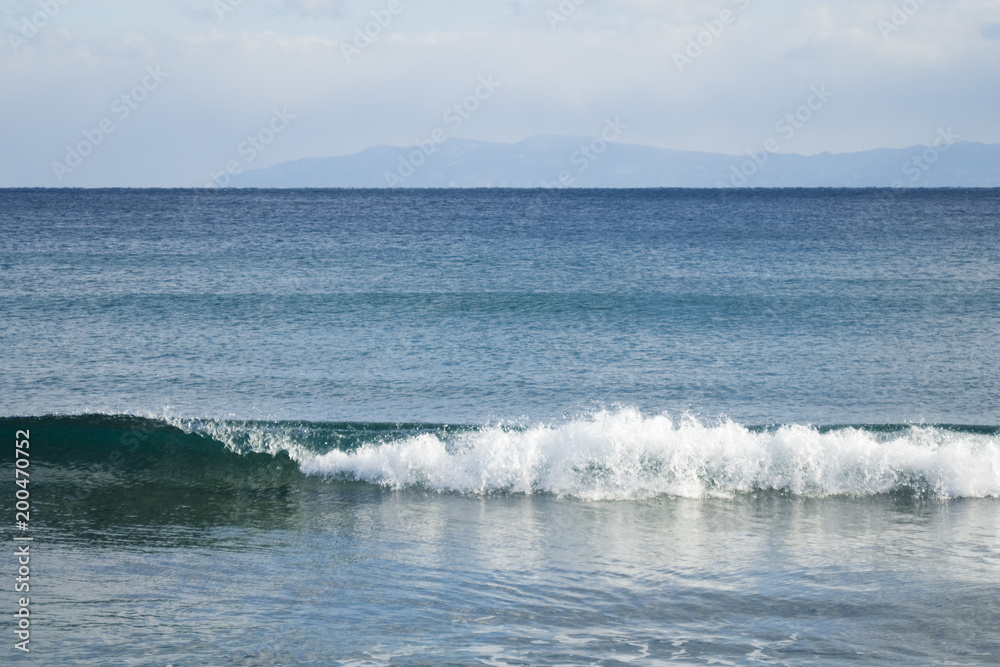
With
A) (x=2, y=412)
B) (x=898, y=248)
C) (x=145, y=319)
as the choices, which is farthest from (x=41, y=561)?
(x=898, y=248)

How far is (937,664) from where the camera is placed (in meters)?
7.71

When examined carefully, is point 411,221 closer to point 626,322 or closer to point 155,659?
point 626,322

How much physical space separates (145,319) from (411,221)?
39.2m

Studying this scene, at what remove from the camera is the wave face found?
43.8ft

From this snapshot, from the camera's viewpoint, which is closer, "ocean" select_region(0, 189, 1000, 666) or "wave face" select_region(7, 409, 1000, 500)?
"ocean" select_region(0, 189, 1000, 666)

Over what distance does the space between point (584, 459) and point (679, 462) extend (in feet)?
4.96

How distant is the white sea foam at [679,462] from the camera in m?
13.3

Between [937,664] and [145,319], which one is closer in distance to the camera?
[937,664]

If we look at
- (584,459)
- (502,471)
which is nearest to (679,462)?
(584,459)

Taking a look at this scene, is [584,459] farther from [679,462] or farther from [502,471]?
[679,462]

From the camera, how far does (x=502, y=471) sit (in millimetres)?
13602

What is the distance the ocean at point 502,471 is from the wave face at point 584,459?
50 mm

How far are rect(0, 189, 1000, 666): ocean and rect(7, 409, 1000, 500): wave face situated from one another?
2.0 inches

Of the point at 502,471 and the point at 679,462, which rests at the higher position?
the point at 679,462
